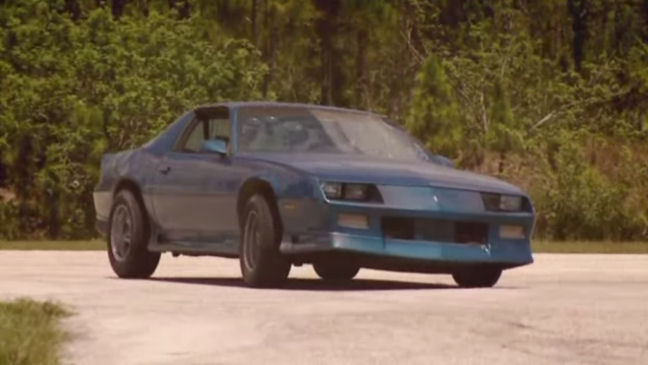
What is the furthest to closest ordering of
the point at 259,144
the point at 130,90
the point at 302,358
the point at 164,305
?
the point at 130,90 < the point at 259,144 < the point at 164,305 < the point at 302,358

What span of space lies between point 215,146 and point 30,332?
4.98 metres

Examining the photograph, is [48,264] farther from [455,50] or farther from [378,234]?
[455,50]

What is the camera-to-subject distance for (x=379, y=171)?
47.8 feet

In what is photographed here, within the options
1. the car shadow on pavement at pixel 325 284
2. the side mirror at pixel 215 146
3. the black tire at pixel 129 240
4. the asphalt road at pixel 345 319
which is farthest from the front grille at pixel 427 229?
the black tire at pixel 129 240

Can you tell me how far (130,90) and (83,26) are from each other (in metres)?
2.33

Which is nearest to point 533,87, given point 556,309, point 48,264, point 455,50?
point 455,50

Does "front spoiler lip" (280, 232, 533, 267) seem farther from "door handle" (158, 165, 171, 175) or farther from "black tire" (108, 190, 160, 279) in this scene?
"black tire" (108, 190, 160, 279)

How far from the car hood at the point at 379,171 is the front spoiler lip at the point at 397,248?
44 centimetres

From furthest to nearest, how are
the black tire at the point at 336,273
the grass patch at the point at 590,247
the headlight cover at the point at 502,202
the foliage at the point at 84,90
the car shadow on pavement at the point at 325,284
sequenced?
the foliage at the point at 84,90 → the grass patch at the point at 590,247 → the black tire at the point at 336,273 → the car shadow on pavement at the point at 325,284 → the headlight cover at the point at 502,202

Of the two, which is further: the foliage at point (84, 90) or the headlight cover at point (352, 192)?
the foliage at point (84, 90)

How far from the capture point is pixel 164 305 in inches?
499

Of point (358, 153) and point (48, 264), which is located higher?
point (358, 153)

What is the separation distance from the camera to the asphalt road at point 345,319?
32.2 ft

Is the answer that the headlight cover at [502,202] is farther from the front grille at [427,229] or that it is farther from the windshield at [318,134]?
the windshield at [318,134]
